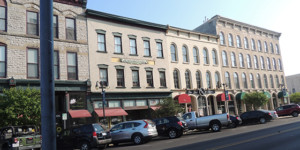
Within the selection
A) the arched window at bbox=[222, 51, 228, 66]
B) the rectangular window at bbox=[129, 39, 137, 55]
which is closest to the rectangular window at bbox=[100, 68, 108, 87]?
the rectangular window at bbox=[129, 39, 137, 55]

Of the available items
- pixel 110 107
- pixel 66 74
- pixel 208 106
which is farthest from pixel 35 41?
pixel 208 106

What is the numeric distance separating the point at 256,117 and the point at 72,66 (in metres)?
19.7

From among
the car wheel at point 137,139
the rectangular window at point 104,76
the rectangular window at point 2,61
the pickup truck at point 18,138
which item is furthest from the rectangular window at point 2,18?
the car wheel at point 137,139

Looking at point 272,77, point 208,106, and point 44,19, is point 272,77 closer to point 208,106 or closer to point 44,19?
point 208,106

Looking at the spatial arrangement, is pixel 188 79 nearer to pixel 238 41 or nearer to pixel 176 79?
pixel 176 79

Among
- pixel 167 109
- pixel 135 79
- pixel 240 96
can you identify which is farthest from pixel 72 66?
pixel 240 96

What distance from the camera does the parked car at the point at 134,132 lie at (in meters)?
16.5

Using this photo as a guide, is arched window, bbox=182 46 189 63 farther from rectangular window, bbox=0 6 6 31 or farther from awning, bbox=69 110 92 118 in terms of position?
rectangular window, bbox=0 6 6 31

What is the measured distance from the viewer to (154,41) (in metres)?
29.9

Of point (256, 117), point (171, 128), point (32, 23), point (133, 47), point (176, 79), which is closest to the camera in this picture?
point (171, 128)

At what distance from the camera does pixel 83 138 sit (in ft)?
46.9

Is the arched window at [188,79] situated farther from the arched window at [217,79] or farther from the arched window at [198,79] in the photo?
the arched window at [217,79]

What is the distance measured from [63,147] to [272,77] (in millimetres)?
44411

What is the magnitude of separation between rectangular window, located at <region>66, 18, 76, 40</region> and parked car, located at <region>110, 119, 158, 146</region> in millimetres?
10996
